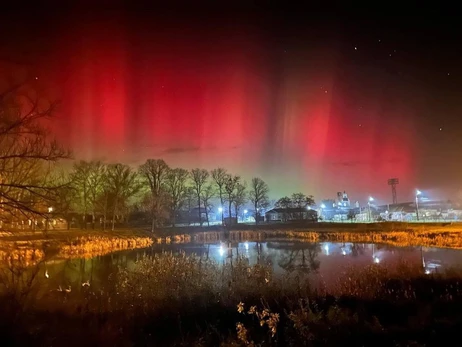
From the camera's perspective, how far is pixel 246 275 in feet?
57.0

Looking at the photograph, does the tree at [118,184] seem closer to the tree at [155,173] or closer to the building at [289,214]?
the tree at [155,173]

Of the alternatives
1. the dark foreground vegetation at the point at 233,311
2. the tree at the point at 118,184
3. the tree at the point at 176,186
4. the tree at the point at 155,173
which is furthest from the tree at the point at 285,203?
the dark foreground vegetation at the point at 233,311

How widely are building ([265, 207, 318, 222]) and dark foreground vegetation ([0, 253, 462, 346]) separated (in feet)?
325

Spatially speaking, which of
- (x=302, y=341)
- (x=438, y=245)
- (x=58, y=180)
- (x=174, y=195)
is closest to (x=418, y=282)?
(x=302, y=341)

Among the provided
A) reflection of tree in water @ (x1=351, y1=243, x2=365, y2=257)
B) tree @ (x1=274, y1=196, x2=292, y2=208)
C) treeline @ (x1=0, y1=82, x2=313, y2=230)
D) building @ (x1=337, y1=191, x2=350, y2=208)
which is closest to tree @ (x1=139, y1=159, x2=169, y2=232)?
treeline @ (x1=0, y1=82, x2=313, y2=230)

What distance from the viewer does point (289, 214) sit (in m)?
122

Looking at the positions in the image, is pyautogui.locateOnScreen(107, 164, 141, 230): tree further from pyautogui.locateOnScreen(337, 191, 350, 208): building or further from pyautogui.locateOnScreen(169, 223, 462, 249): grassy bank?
pyautogui.locateOnScreen(337, 191, 350, 208): building

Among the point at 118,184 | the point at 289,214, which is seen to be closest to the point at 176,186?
the point at 118,184

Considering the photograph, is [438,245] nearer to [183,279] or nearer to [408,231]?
[408,231]

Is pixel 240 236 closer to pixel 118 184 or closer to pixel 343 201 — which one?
pixel 118 184

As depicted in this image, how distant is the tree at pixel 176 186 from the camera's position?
8734 centimetres

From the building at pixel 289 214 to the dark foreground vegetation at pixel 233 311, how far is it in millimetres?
99156

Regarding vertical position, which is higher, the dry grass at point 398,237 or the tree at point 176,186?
the tree at point 176,186

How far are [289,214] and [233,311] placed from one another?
11062cm
